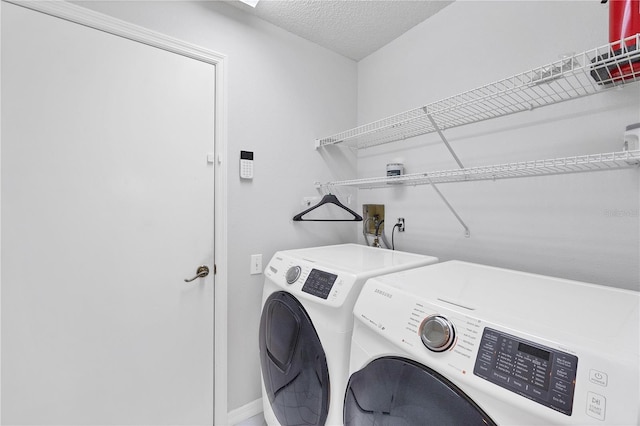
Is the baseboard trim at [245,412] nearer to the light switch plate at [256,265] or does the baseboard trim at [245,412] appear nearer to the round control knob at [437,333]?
the light switch plate at [256,265]

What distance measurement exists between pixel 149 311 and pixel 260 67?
1639 mm

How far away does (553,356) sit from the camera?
58 centimetres

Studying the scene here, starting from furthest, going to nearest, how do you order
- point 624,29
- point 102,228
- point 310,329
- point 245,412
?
point 245,412 < point 102,228 < point 310,329 < point 624,29

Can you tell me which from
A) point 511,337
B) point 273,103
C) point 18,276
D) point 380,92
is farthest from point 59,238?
point 380,92

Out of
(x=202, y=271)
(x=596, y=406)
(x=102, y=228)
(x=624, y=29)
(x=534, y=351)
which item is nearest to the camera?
(x=596, y=406)

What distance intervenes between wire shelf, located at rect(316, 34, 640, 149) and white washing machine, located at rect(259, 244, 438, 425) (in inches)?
31.3

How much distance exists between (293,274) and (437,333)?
0.77 meters

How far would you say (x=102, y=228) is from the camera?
4.43ft

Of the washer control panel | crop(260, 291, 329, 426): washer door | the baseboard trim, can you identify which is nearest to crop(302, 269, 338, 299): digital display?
crop(260, 291, 329, 426): washer door

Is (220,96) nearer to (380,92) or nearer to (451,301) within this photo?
(380,92)

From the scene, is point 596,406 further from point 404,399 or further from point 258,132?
point 258,132

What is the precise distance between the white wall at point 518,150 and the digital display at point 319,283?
35.0 inches

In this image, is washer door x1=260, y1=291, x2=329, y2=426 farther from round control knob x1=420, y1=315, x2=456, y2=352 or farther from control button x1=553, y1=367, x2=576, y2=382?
control button x1=553, y1=367, x2=576, y2=382

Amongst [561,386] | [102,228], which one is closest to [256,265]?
[102,228]
